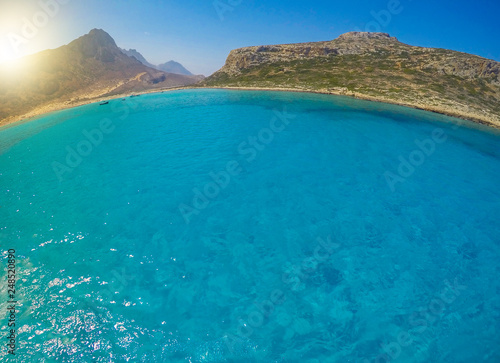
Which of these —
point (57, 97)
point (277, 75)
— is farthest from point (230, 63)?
point (57, 97)

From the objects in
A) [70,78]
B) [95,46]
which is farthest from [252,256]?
[95,46]

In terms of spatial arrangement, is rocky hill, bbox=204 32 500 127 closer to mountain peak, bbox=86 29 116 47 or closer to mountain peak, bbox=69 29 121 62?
mountain peak, bbox=69 29 121 62

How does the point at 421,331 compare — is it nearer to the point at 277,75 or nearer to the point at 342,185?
the point at 342,185

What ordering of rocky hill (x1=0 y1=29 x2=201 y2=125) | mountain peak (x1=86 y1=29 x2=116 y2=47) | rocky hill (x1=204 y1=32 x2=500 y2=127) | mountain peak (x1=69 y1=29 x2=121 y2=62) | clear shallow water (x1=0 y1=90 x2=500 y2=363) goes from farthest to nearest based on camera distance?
mountain peak (x1=86 y1=29 x2=116 y2=47) < mountain peak (x1=69 y1=29 x2=121 y2=62) < rocky hill (x1=0 y1=29 x2=201 y2=125) < rocky hill (x1=204 y1=32 x2=500 y2=127) < clear shallow water (x1=0 y1=90 x2=500 y2=363)

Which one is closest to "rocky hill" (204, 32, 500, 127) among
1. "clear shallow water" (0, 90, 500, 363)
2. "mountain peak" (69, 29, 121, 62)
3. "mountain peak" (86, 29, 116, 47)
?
"clear shallow water" (0, 90, 500, 363)

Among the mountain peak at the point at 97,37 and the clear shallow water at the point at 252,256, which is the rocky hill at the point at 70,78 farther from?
the clear shallow water at the point at 252,256
